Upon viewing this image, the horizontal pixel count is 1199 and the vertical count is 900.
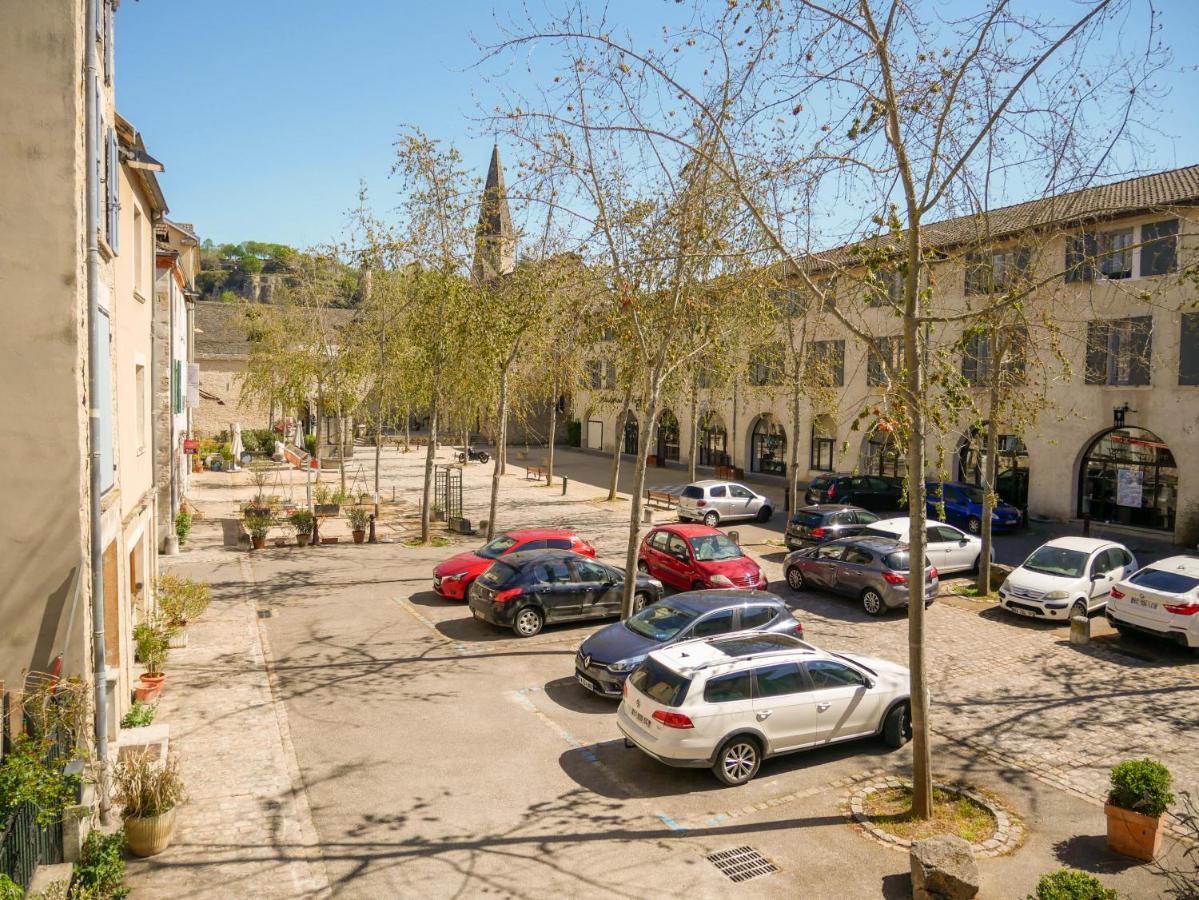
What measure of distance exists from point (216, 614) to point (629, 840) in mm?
11736

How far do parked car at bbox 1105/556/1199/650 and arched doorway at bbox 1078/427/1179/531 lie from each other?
11.7 metres

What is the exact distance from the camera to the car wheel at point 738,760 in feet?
32.5

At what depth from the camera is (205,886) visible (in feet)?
25.5

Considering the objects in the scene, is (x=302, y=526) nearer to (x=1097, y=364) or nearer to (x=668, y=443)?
(x=1097, y=364)

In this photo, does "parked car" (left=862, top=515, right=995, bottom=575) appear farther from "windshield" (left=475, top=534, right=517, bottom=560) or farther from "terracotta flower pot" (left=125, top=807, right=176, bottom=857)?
"terracotta flower pot" (left=125, top=807, right=176, bottom=857)

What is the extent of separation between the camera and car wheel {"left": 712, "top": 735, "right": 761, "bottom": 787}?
9914mm

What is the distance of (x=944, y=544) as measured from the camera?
70.0ft

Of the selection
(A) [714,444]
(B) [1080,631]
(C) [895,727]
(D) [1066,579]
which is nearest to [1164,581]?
(B) [1080,631]

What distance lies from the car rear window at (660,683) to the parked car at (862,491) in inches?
846

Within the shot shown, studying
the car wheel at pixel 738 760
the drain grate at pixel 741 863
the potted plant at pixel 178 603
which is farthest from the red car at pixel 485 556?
the drain grate at pixel 741 863

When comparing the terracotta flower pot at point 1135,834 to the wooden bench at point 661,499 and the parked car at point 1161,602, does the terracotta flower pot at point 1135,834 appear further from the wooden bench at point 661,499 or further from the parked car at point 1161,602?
the wooden bench at point 661,499

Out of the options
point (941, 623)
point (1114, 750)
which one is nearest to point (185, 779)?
point (1114, 750)

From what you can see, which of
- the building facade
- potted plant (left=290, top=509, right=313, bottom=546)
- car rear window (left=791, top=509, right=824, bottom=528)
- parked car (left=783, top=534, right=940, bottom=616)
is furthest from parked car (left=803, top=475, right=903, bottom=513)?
potted plant (left=290, top=509, right=313, bottom=546)

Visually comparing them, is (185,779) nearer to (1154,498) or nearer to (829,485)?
(829,485)
